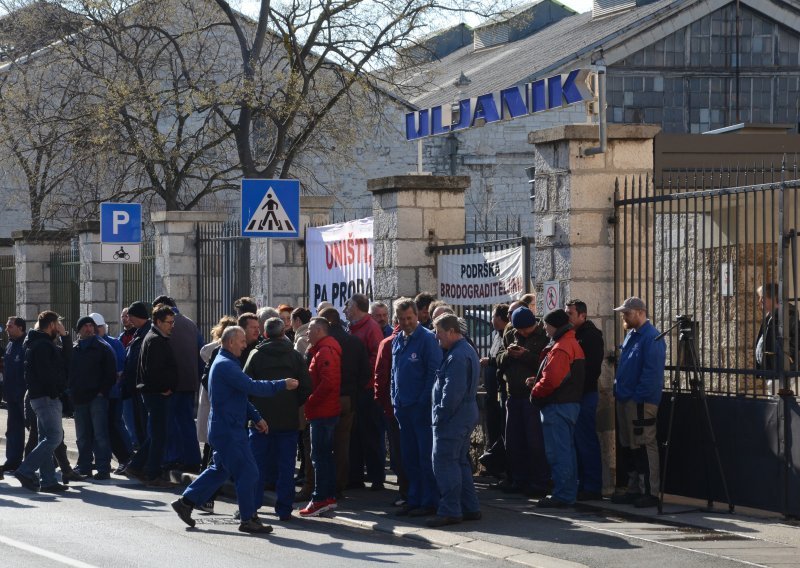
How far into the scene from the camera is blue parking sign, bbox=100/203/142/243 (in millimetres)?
19328

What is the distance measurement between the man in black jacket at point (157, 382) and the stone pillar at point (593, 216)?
3.84 metres

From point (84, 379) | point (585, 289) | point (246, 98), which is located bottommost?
point (84, 379)

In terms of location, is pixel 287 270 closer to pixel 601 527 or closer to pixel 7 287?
pixel 601 527

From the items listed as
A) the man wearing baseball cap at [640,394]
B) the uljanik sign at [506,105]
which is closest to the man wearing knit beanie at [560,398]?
the man wearing baseball cap at [640,394]

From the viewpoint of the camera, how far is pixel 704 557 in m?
9.47

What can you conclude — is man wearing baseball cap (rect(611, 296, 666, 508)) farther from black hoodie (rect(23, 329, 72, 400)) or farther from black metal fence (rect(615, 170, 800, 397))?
black hoodie (rect(23, 329, 72, 400))

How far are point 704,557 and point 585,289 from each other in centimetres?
358

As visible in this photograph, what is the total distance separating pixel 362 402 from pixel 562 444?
96.6 inches

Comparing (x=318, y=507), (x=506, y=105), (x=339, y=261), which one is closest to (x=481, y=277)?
(x=506, y=105)

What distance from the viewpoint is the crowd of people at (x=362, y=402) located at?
36.1ft

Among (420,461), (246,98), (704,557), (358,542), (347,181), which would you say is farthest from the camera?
(347,181)

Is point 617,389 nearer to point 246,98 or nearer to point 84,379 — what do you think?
point 84,379

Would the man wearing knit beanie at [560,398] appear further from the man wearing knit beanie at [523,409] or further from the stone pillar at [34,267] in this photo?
the stone pillar at [34,267]

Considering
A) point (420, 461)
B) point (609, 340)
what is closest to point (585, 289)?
point (609, 340)
